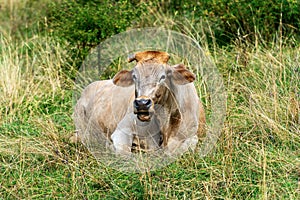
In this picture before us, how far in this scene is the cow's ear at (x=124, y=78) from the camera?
662 cm

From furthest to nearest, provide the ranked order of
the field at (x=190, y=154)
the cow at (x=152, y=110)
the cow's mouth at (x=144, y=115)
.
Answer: the cow at (x=152, y=110) < the cow's mouth at (x=144, y=115) < the field at (x=190, y=154)

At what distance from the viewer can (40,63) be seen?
Answer: 385 inches

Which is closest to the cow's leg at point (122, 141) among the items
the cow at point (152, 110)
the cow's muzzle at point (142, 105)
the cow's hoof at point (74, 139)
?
the cow at point (152, 110)

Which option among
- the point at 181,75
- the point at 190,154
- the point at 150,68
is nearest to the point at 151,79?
the point at 150,68

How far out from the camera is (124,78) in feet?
21.8

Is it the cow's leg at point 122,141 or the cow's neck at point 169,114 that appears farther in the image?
the cow's leg at point 122,141

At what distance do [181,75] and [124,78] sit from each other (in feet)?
1.89

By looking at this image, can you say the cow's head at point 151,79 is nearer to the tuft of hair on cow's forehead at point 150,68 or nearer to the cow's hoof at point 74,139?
the tuft of hair on cow's forehead at point 150,68

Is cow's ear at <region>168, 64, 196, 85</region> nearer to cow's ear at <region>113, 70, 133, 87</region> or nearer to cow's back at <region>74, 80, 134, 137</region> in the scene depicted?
cow's ear at <region>113, 70, 133, 87</region>

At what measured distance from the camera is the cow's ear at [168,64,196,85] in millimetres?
6445

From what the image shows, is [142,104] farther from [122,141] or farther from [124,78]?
[122,141]

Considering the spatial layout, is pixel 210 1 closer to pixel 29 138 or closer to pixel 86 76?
pixel 86 76

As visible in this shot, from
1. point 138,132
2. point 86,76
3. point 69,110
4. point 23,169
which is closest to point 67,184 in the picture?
point 23,169

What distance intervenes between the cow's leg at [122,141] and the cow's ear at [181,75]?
756 millimetres
